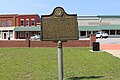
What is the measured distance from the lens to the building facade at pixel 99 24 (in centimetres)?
7575

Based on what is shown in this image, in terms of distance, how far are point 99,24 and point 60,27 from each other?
70274mm

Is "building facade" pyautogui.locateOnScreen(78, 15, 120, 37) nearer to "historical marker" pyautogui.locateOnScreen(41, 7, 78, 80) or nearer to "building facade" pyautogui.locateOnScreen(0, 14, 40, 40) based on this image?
"building facade" pyautogui.locateOnScreen(0, 14, 40, 40)

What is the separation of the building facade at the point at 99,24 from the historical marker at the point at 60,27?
65.9 m

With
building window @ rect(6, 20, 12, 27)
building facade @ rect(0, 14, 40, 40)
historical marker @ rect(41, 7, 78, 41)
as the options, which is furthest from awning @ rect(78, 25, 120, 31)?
historical marker @ rect(41, 7, 78, 41)

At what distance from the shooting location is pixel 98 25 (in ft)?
255

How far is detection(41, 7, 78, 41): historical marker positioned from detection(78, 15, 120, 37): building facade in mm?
65942

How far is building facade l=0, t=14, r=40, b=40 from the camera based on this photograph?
258 ft

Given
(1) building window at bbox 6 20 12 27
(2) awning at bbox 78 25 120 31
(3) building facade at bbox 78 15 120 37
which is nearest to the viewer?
(2) awning at bbox 78 25 120 31

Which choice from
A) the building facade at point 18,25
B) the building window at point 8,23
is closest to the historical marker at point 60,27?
the building facade at point 18,25

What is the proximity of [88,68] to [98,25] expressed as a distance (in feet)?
216

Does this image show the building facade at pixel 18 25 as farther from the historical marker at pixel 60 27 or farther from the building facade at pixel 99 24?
the historical marker at pixel 60 27

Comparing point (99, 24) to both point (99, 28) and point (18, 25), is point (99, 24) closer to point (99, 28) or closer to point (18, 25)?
point (99, 28)

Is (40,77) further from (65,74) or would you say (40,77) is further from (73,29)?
(73,29)

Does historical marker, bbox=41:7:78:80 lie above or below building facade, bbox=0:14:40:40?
below
